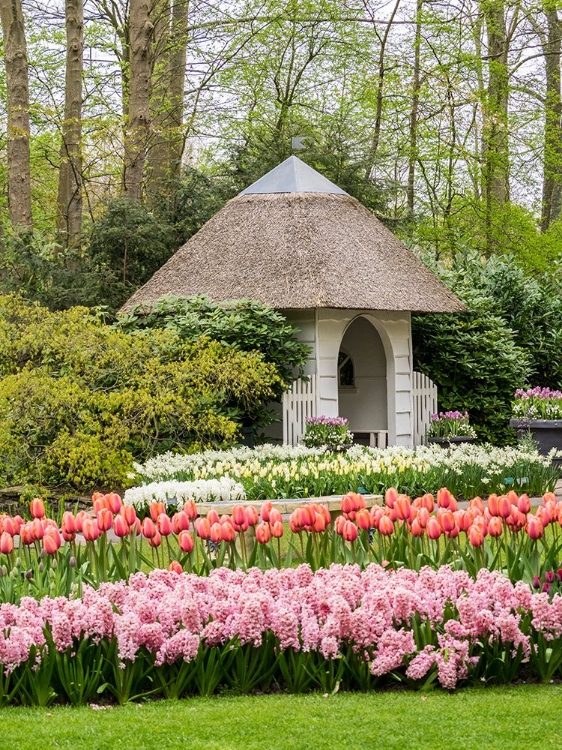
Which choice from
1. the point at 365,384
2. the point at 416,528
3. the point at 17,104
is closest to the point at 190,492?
the point at 416,528

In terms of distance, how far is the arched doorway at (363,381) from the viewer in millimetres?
18500

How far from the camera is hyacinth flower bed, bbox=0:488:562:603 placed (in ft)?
18.8

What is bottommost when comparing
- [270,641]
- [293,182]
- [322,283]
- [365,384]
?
[270,641]

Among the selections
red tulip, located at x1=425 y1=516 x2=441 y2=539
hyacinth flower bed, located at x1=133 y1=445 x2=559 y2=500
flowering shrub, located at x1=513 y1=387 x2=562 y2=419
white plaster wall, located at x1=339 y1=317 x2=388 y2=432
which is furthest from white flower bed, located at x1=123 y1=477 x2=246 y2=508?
white plaster wall, located at x1=339 y1=317 x2=388 y2=432

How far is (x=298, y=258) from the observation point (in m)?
15.8

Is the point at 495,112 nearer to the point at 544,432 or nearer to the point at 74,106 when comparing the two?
the point at 74,106

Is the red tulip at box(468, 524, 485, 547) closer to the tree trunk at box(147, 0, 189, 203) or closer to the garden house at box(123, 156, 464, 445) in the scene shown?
the garden house at box(123, 156, 464, 445)

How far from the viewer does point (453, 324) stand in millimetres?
17875

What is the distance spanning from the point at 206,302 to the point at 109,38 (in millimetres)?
16767

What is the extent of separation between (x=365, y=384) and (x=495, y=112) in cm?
934

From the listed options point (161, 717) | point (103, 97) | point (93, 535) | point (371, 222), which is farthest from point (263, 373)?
point (103, 97)

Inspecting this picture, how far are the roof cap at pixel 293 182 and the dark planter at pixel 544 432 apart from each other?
521 cm

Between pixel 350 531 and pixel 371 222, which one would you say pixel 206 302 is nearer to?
pixel 371 222

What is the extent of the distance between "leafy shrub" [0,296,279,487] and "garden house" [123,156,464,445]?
141cm
